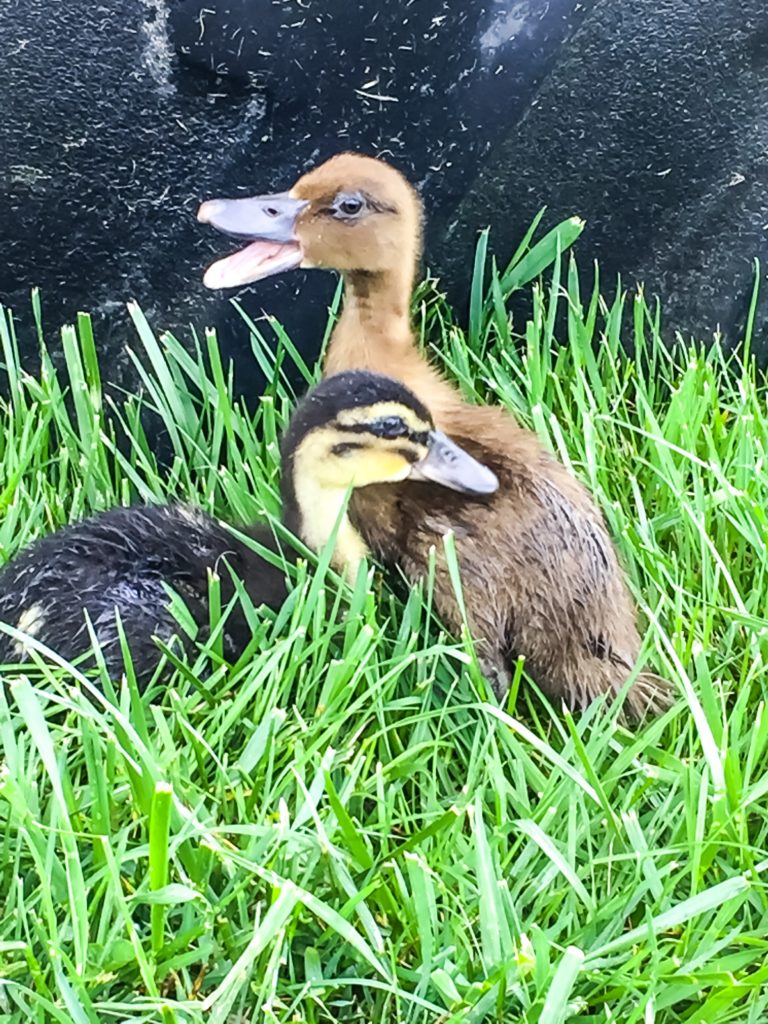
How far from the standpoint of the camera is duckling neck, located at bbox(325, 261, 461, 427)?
154cm

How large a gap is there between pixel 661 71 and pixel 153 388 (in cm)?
88

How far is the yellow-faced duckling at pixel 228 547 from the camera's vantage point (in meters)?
1.30

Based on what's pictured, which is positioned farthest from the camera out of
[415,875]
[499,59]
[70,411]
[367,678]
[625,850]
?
[70,411]

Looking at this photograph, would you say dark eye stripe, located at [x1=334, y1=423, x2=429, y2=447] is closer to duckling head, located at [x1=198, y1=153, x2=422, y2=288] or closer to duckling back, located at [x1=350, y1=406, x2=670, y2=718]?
duckling back, located at [x1=350, y1=406, x2=670, y2=718]

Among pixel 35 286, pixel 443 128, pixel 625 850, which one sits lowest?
pixel 625 850

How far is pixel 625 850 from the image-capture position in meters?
1.17

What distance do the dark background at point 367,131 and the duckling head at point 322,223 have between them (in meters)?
0.20

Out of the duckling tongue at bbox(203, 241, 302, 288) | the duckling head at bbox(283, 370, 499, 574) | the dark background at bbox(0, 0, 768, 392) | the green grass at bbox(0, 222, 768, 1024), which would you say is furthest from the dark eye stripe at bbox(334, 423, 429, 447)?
the dark background at bbox(0, 0, 768, 392)

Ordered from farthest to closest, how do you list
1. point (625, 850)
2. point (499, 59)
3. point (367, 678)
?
point (499, 59), point (367, 678), point (625, 850)

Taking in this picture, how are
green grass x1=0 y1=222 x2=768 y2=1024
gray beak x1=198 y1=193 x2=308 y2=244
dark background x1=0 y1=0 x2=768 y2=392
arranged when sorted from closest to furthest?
green grass x1=0 y1=222 x2=768 y2=1024
gray beak x1=198 y1=193 x2=308 y2=244
dark background x1=0 y1=0 x2=768 y2=392

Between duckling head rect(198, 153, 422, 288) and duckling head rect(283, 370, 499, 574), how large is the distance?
25 cm

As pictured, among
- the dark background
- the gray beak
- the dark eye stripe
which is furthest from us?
the dark background

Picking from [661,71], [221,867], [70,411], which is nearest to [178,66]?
[70,411]

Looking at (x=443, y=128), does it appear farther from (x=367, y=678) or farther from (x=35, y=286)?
(x=367, y=678)
